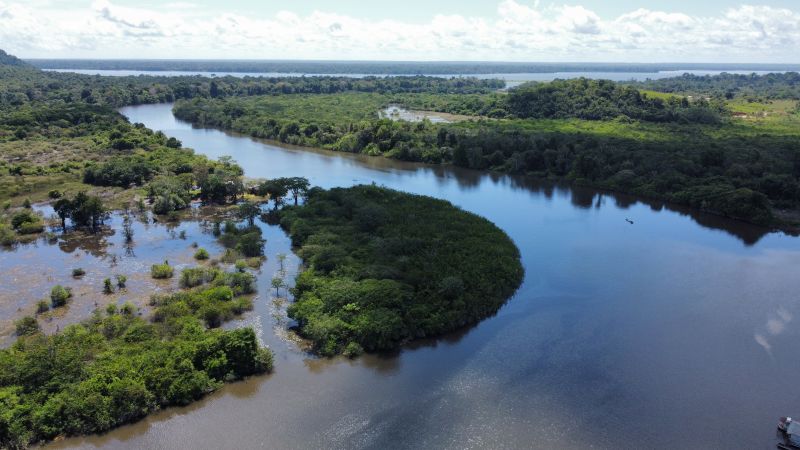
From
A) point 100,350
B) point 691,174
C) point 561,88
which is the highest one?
point 561,88

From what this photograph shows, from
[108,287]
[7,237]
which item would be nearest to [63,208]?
[7,237]

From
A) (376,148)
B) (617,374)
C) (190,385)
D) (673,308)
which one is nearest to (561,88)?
(376,148)

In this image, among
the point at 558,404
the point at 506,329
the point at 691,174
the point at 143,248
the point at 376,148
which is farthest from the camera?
the point at 376,148

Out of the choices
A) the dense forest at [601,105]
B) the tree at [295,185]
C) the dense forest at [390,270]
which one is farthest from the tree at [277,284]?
the dense forest at [601,105]

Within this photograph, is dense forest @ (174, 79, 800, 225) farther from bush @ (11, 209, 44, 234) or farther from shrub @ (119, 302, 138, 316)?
shrub @ (119, 302, 138, 316)

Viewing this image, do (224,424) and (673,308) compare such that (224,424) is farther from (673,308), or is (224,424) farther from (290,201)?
(290,201)
